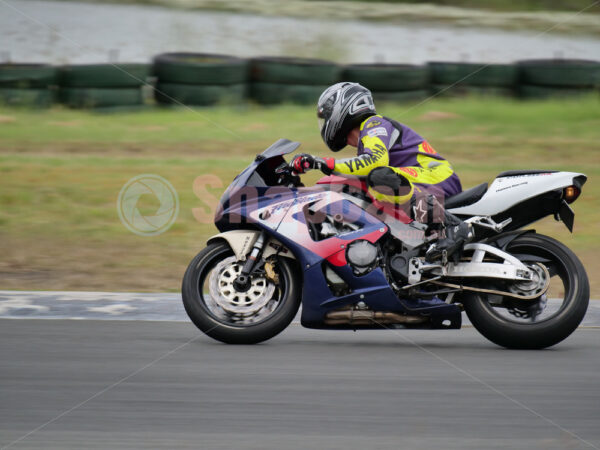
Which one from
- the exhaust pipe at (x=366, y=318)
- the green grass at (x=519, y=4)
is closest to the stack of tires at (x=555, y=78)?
the exhaust pipe at (x=366, y=318)

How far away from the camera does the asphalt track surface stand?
4.15 meters

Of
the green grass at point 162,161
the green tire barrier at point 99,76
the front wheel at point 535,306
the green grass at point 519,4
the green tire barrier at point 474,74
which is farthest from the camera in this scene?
the green grass at point 519,4

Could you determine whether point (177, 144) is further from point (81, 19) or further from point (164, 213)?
point (81, 19)

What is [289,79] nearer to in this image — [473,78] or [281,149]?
[473,78]

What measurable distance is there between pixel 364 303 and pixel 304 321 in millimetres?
399

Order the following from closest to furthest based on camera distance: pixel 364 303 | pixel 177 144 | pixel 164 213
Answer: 1. pixel 364 303
2. pixel 164 213
3. pixel 177 144

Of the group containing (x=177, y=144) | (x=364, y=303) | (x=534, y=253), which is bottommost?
(x=364, y=303)

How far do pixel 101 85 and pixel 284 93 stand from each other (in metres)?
2.97

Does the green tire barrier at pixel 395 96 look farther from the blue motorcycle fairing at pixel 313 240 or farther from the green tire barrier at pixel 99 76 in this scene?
the blue motorcycle fairing at pixel 313 240

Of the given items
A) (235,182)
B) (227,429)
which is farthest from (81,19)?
(227,429)

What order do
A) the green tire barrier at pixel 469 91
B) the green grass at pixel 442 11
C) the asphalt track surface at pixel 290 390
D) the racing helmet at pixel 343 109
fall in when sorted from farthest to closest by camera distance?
the green grass at pixel 442 11 < the green tire barrier at pixel 469 91 < the racing helmet at pixel 343 109 < the asphalt track surface at pixel 290 390

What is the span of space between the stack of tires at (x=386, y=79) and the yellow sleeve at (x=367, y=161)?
→ 9.42 meters

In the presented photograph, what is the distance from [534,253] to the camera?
589cm

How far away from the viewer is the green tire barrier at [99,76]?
578 inches
